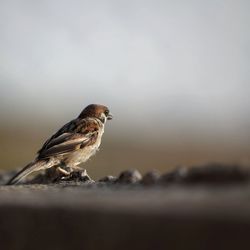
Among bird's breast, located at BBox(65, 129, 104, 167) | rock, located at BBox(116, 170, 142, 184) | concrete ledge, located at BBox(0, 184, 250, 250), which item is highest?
bird's breast, located at BBox(65, 129, 104, 167)

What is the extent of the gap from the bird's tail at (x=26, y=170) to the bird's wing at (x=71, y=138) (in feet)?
0.36

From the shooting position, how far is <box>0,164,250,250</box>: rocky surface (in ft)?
11.0

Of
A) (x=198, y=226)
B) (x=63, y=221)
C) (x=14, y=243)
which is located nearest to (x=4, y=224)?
(x=14, y=243)

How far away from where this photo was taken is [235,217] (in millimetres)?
3242

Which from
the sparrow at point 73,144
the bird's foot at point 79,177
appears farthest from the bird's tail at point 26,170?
the bird's foot at point 79,177

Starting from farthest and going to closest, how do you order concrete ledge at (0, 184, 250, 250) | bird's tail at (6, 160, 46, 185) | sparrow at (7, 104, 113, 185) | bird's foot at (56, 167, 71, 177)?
sparrow at (7, 104, 113, 185), bird's foot at (56, 167, 71, 177), bird's tail at (6, 160, 46, 185), concrete ledge at (0, 184, 250, 250)

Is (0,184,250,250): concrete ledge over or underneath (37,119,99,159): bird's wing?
underneath

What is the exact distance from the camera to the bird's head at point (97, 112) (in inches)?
496

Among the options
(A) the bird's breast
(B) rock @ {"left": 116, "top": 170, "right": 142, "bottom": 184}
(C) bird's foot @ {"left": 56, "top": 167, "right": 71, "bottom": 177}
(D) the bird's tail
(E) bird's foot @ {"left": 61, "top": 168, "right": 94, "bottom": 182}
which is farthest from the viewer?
(A) the bird's breast

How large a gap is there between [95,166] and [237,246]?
68.2ft

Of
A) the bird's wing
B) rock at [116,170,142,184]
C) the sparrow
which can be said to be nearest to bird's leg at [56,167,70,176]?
the sparrow

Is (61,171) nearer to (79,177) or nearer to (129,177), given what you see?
(79,177)

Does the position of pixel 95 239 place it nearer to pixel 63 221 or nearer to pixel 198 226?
pixel 63 221

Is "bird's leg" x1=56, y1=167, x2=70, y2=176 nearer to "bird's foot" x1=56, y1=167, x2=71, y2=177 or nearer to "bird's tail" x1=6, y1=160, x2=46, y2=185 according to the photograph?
"bird's foot" x1=56, y1=167, x2=71, y2=177
